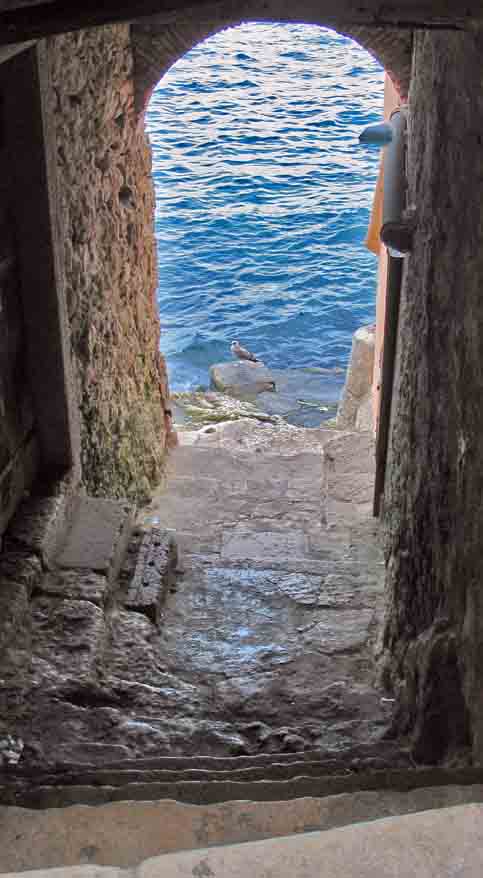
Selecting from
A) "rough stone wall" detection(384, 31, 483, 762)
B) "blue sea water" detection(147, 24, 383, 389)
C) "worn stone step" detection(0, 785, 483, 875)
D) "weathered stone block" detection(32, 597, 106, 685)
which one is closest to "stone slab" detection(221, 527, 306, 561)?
"rough stone wall" detection(384, 31, 483, 762)

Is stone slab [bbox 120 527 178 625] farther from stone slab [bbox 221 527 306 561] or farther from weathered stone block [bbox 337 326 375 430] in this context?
weathered stone block [bbox 337 326 375 430]

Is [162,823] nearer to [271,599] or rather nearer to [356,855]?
[356,855]

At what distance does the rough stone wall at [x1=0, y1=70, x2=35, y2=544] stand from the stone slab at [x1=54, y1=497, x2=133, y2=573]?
30cm

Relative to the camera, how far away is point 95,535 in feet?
14.6

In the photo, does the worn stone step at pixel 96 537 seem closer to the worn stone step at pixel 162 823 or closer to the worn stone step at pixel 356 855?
the worn stone step at pixel 162 823

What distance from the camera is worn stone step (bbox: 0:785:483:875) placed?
175 cm

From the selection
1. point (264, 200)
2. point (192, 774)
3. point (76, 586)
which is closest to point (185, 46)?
point (76, 586)

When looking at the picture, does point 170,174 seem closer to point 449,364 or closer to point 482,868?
point 449,364

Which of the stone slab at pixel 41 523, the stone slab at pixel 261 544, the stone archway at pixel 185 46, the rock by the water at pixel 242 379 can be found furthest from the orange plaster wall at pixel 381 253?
the rock by the water at pixel 242 379

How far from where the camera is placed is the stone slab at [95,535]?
4.23 metres

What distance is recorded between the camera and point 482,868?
126 centimetres

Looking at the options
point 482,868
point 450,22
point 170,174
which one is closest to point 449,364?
point 450,22

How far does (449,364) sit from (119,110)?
3.48 metres

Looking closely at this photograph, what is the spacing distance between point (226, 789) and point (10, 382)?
2399mm
